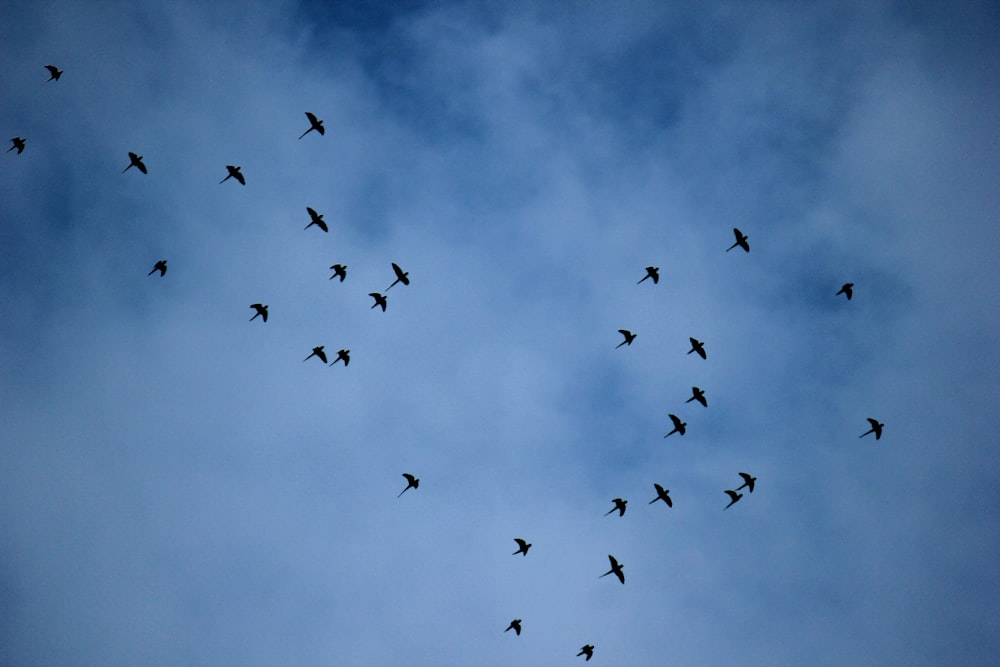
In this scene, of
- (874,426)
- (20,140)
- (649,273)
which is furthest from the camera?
(874,426)

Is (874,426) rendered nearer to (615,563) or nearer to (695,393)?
(695,393)

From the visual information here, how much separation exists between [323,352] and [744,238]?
1628 inches

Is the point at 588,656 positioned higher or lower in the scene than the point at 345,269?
lower

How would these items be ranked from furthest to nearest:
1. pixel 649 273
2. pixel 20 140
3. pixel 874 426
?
pixel 874 426, pixel 649 273, pixel 20 140

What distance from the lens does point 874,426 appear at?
81.0 metres

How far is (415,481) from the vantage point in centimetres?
7562

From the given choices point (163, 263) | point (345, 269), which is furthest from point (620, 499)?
point (163, 263)

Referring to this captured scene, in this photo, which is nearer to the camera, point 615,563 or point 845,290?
point 615,563

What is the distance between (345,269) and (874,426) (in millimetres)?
53770

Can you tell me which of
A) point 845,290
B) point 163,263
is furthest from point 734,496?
point 163,263

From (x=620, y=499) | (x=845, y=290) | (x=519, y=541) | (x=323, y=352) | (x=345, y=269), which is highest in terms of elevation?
(x=845, y=290)

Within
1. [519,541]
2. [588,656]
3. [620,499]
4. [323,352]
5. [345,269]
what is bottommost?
[588,656]

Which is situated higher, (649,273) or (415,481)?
(649,273)

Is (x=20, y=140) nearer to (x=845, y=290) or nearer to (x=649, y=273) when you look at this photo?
(x=649, y=273)
